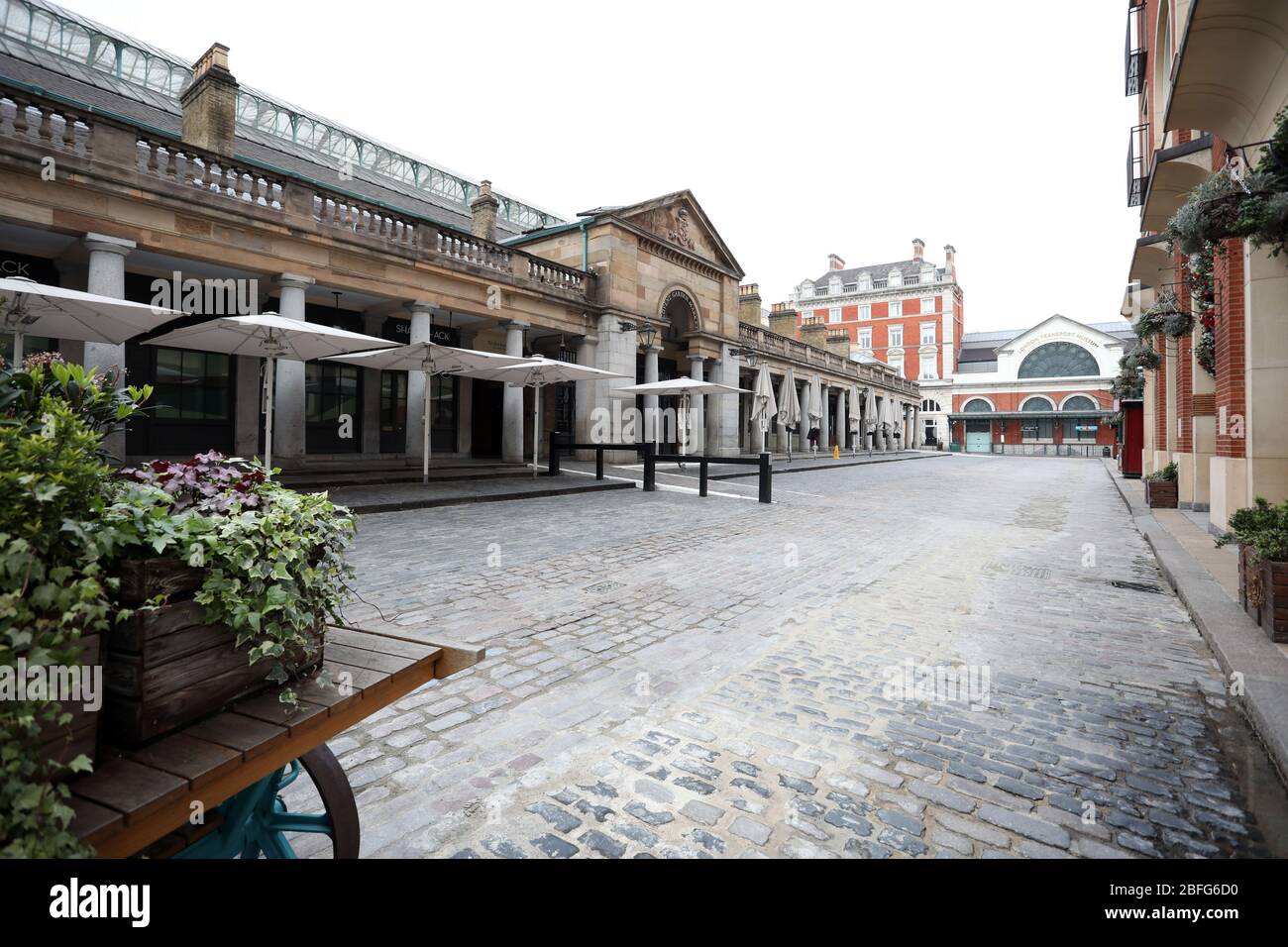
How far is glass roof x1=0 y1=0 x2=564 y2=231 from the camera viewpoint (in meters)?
17.1

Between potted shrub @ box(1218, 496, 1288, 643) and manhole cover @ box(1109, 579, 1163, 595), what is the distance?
1.08 metres

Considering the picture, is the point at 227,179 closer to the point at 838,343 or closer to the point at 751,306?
the point at 751,306

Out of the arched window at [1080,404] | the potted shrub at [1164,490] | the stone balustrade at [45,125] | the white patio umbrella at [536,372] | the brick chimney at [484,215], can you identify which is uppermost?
the brick chimney at [484,215]

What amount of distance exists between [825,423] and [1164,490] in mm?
27577

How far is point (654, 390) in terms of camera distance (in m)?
18.9

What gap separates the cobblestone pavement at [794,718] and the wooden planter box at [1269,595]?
0.42 meters

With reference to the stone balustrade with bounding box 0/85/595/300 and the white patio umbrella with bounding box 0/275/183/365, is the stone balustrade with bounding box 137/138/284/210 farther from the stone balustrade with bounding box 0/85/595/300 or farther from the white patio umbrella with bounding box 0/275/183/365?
the white patio umbrella with bounding box 0/275/183/365

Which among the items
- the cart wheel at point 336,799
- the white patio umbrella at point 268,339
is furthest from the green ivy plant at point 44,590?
the white patio umbrella at point 268,339

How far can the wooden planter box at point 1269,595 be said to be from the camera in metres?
4.20

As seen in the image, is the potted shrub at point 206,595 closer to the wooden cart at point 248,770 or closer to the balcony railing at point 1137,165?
the wooden cart at point 248,770

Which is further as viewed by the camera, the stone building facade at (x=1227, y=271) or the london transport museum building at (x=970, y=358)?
the london transport museum building at (x=970, y=358)

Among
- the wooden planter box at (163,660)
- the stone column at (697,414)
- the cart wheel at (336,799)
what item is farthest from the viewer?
the stone column at (697,414)

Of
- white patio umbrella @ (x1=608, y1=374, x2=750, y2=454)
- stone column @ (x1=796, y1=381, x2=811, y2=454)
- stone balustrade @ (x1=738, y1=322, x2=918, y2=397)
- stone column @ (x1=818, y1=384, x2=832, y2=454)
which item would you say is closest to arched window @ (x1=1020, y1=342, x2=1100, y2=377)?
stone balustrade @ (x1=738, y1=322, x2=918, y2=397)
